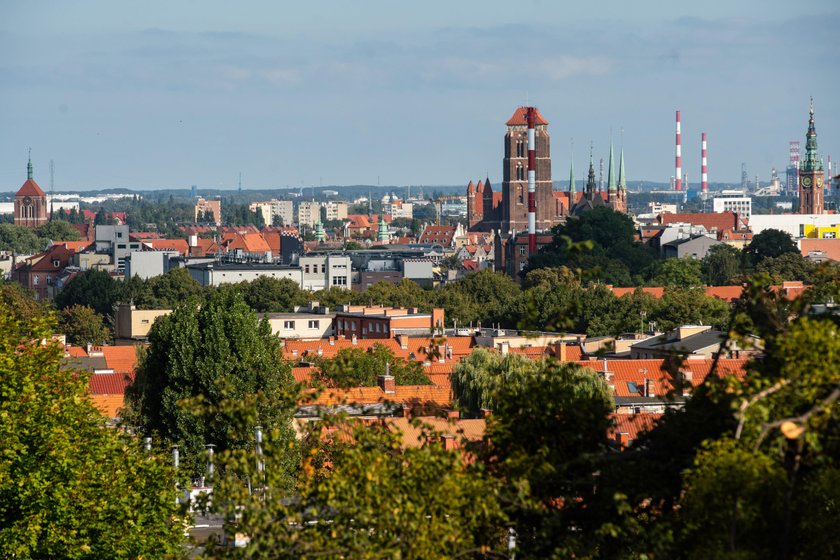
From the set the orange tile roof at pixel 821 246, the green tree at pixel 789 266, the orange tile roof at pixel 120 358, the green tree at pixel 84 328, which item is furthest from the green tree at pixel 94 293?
the orange tile roof at pixel 821 246

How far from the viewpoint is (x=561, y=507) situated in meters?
16.3

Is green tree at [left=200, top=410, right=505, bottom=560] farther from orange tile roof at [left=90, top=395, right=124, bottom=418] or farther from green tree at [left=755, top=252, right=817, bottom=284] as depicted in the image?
green tree at [left=755, top=252, right=817, bottom=284]

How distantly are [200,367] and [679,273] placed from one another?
86.0 metres

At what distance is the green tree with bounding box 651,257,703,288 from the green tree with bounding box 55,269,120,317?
3609 centimetres

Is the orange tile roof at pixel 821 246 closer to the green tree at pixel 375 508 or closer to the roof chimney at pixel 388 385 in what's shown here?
the roof chimney at pixel 388 385

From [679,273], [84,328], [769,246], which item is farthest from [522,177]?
[84,328]

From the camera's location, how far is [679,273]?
12619 centimetres

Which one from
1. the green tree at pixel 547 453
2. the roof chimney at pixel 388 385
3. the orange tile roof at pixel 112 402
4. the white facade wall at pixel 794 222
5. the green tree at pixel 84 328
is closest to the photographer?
the green tree at pixel 547 453

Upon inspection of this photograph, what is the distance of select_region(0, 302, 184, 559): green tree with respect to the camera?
23.3 m

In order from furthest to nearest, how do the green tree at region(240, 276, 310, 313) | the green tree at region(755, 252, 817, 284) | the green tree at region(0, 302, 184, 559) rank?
the green tree at region(755, 252, 817, 284), the green tree at region(240, 276, 310, 313), the green tree at region(0, 302, 184, 559)

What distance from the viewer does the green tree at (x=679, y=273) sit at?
407 feet

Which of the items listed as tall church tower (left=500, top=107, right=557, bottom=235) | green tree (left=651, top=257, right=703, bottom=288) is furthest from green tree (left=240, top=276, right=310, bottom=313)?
tall church tower (left=500, top=107, right=557, bottom=235)

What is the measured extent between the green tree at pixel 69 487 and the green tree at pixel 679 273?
9831 cm

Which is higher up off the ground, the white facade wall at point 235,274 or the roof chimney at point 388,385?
the roof chimney at point 388,385
